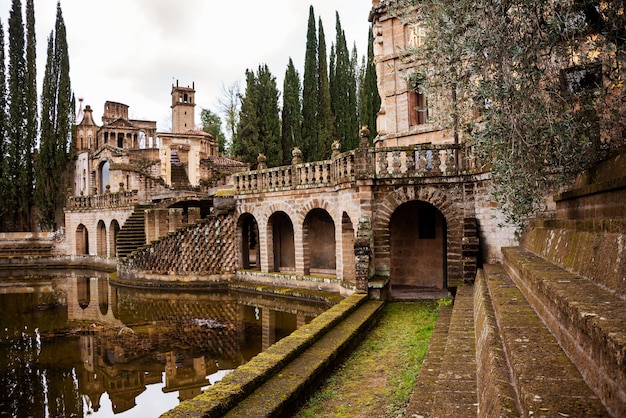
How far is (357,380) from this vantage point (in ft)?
23.2

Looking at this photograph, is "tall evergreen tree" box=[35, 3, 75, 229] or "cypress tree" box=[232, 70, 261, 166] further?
"tall evergreen tree" box=[35, 3, 75, 229]

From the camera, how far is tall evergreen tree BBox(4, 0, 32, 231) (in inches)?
1438

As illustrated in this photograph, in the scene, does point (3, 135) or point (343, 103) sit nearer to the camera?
point (343, 103)

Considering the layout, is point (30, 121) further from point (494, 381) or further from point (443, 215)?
point (494, 381)

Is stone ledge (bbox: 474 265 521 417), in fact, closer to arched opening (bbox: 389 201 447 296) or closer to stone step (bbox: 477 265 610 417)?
stone step (bbox: 477 265 610 417)

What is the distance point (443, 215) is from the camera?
1277cm

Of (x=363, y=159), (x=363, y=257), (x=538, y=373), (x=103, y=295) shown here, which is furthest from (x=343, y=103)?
(x=538, y=373)

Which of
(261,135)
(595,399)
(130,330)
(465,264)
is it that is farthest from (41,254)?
(595,399)

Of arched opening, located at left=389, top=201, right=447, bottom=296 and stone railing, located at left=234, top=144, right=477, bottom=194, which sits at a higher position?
stone railing, located at left=234, top=144, right=477, bottom=194

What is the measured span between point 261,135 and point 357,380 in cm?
2744

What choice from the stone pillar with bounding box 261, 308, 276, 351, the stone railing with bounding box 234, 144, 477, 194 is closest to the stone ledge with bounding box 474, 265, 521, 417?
the stone pillar with bounding box 261, 308, 276, 351

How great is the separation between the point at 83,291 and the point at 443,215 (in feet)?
50.9

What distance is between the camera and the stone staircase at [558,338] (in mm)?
2400

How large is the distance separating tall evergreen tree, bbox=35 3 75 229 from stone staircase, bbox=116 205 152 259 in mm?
16265
